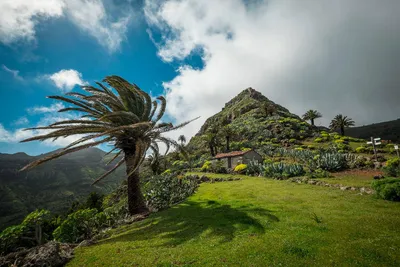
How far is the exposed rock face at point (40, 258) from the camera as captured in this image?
23.1 ft

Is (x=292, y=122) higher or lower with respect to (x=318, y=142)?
higher

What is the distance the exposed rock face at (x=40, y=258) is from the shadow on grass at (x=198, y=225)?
7.34 ft

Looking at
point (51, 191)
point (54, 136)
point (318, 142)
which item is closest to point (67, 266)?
point (54, 136)

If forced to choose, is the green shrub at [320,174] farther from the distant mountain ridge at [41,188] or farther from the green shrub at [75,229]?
the distant mountain ridge at [41,188]

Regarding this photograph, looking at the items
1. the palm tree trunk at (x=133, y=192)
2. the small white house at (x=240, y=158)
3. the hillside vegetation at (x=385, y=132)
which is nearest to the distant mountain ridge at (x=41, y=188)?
the small white house at (x=240, y=158)

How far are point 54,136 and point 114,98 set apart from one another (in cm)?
428

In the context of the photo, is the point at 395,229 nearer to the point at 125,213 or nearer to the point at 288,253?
the point at 288,253

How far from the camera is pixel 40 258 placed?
709 centimetres

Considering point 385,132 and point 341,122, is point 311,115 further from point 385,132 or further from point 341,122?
point 385,132

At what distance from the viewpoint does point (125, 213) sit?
1505 cm

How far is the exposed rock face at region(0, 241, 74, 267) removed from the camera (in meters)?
7.04

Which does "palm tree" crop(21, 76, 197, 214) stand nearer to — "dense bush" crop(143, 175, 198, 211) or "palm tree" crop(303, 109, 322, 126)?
"dense bush" crop(143, 175, 198, 211)

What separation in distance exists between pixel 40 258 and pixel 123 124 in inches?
308

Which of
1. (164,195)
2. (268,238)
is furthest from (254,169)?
(268,238)
